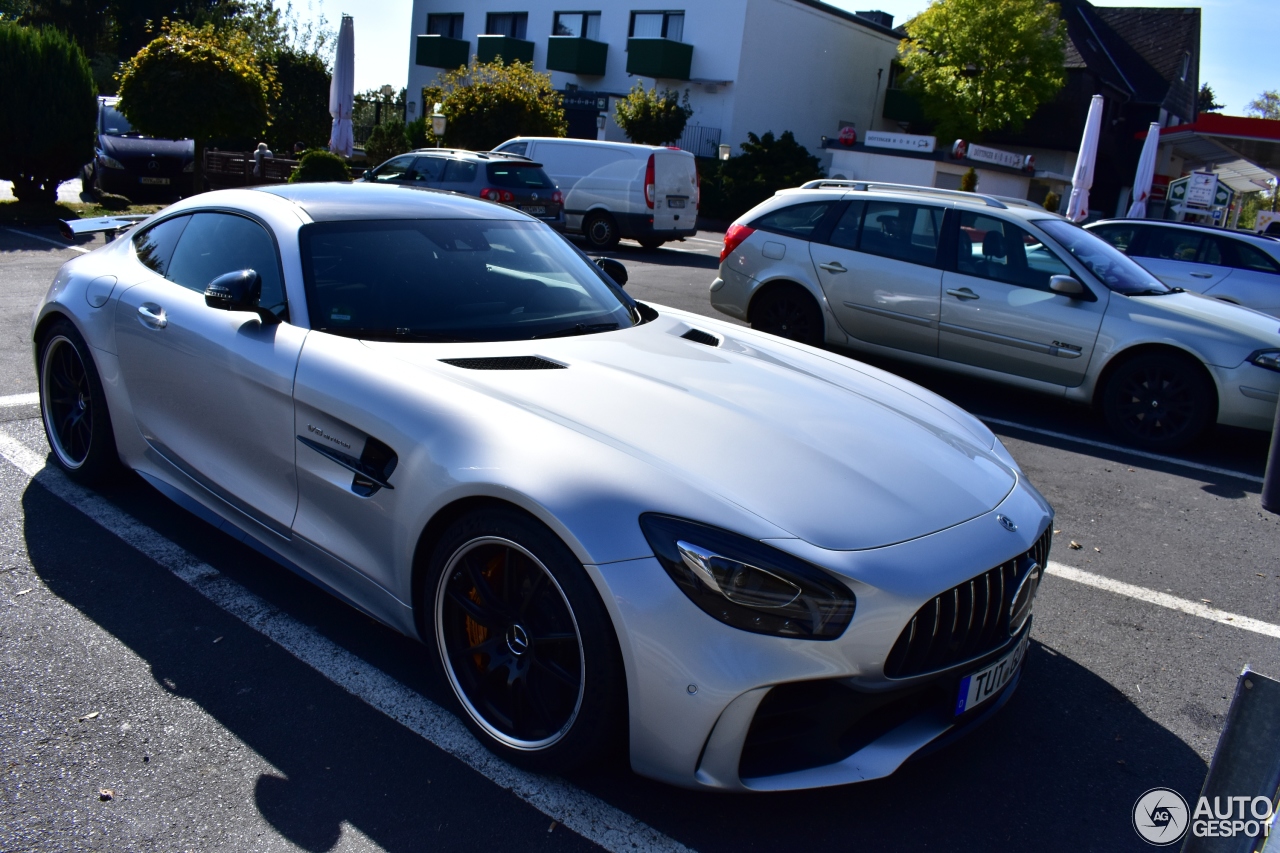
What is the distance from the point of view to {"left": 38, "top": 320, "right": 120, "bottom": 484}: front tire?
13.9 feet

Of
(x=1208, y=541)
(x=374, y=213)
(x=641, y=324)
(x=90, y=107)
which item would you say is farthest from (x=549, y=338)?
(x=90, y=107)

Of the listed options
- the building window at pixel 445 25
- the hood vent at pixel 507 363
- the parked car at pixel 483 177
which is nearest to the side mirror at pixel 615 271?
the hood vent at pixel 507 363

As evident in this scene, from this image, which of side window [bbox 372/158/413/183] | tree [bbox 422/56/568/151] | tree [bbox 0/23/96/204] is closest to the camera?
tree [bbox 0/23/96/204]

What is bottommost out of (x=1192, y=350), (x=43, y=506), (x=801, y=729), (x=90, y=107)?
(x=43, y=506)

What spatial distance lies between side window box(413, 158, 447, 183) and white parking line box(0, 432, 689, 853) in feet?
38.8

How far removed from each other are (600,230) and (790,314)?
972 cm

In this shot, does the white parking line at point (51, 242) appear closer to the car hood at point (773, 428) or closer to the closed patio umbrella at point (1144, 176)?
the car hood at point (773, 428)

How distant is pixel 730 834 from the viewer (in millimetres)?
2527

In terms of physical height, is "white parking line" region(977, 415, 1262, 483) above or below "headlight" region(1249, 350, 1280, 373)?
below

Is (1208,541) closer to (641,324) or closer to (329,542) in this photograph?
(641,324)

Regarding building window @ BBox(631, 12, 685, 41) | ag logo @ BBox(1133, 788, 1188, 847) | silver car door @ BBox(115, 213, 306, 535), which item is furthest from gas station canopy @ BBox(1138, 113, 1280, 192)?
silver car door @ BBox(115, 213, 306, 535)

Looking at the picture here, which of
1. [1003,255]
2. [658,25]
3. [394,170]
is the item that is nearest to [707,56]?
[658,25]

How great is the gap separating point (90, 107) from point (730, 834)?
53.3ft

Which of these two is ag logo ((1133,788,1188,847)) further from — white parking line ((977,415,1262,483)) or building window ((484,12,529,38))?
Answer: building window ((484,12,529,38))
